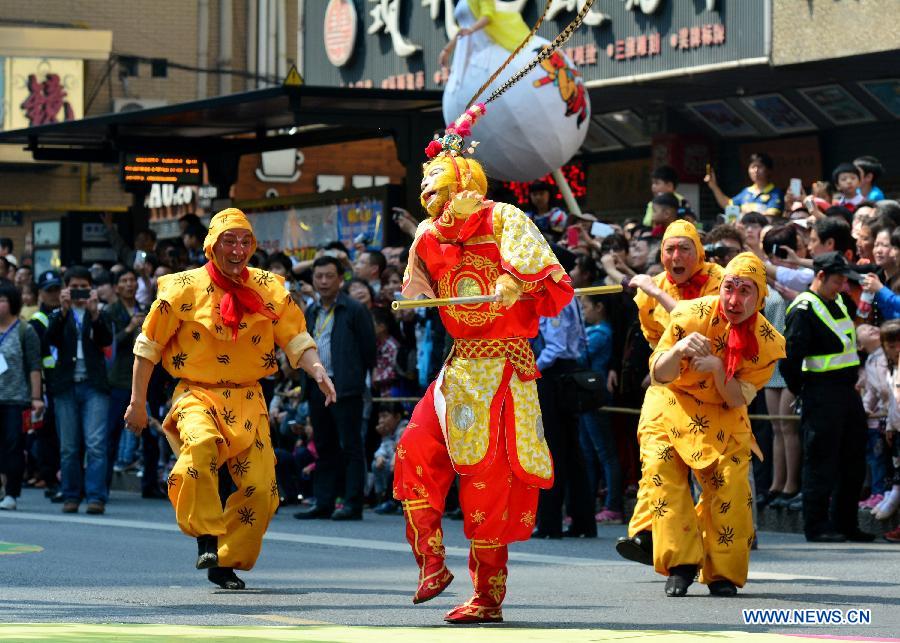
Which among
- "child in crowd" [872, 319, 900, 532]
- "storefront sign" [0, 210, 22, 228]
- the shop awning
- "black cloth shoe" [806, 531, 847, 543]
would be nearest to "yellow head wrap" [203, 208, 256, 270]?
"child in crowd" [872, 319, 900, 532]

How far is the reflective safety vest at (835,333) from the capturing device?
12.2 m

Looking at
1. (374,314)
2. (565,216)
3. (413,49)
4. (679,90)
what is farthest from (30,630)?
(413,49)

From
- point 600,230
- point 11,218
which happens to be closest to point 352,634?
point 600,230

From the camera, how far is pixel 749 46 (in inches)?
748

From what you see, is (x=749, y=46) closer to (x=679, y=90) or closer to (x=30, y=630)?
(x=679, y=90)

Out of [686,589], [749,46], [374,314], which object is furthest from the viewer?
A: [749,46]

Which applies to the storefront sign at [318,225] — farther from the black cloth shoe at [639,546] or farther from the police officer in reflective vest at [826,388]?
the black cloth shoe at [639,546]

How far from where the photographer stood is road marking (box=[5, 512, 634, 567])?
1170 centimetres

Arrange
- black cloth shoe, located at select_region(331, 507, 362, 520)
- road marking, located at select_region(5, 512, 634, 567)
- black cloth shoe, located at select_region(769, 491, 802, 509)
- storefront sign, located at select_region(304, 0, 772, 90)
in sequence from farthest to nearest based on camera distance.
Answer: storefront sign, located at select_region(304, 0, 772, 90), black cloth shoe, located at select_region(331, 507, 362, 520), black cloth shoe, located at select_region(769, 491, 802, 509), road marking, located at select_region(5, 512, 634, 567)

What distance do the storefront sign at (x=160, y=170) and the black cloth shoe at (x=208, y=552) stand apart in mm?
13895

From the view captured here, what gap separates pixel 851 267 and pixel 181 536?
4946 millimetres

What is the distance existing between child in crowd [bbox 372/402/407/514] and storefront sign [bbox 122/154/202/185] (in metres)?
8.43

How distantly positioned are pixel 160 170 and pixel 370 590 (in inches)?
566

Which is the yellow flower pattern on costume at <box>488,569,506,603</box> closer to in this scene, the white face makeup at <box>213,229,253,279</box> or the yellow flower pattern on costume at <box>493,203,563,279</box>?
the yellow flower pattern on costume at <box>493,203,563,279</box>
